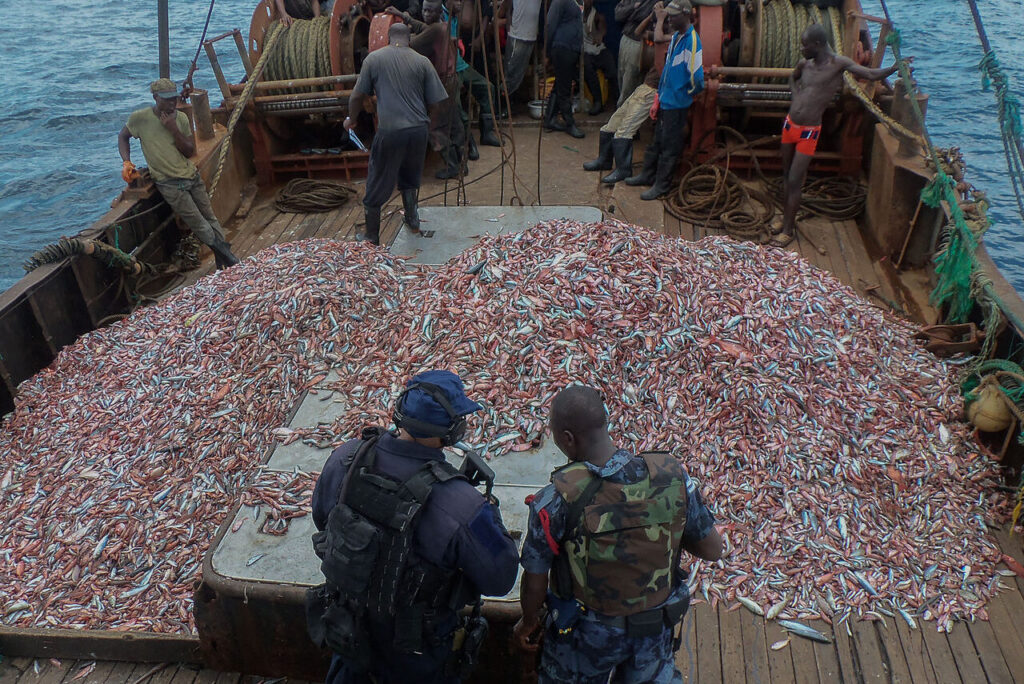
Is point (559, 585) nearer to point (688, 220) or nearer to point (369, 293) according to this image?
point (369, 293)

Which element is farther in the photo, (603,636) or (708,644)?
(708,644)

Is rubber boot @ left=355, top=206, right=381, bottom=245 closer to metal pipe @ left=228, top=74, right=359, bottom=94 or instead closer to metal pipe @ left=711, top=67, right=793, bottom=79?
metal pipe @ left=228, top=74, right=359, bottom=94

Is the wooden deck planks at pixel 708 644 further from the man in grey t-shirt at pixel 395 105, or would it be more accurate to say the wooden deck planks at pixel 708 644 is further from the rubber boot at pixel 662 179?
Answer: the rubber boot at pixel 662 179

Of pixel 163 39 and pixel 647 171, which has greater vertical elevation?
pixel 163 39

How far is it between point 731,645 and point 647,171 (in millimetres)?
6820

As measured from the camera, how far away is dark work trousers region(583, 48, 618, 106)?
11195 mm

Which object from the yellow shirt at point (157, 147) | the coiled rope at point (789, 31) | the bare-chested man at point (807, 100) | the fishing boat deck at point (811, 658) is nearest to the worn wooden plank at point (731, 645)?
the fishing boat deck at point (811, 658)

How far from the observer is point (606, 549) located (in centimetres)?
289

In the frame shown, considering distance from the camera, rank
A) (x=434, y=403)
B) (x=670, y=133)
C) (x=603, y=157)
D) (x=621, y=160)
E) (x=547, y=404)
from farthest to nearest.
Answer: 1. (x=603, y=157)
2. (x=621, y=160)
3. (x=670, y=133)
4. (x=547, y=404)
5. (x=434, y=403)

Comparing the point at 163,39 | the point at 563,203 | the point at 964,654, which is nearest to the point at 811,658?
the point at 964,654

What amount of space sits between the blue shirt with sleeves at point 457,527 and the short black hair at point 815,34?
22.2ft

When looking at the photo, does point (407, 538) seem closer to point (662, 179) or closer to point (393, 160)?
point (393, 160)

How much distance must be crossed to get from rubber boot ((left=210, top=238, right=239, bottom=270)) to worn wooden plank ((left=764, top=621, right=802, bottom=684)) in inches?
273

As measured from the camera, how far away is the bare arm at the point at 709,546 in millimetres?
3037
